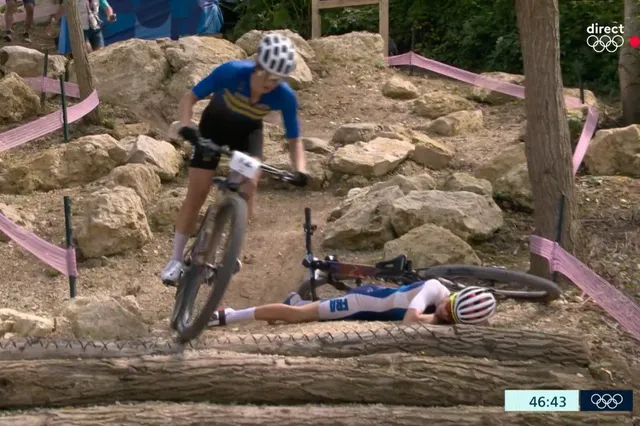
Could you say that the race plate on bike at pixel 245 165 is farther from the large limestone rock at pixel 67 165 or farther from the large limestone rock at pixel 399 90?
the large limestone rock at pixel 399 90

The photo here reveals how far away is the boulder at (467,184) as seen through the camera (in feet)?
28.4

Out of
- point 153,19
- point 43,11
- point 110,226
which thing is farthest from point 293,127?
point 43,11

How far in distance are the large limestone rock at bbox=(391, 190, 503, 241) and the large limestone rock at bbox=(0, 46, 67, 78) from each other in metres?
6.26

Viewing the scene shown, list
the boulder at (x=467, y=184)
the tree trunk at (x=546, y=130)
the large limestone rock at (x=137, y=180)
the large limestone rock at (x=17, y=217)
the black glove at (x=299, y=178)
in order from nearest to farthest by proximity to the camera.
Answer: the black glove at (x=299, y=178) → the tree trunk at (x=546, y=130) → the large limestone rock at (x=17, y=217) → the boulder at (x=467, y=184) → the large limestone rock at (x=137, y=180)

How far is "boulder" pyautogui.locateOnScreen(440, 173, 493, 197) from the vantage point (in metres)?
8.65

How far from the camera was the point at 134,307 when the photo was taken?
652cm

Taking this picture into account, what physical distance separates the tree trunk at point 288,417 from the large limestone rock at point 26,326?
1.49 meters

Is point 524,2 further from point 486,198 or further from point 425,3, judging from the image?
point 425,3

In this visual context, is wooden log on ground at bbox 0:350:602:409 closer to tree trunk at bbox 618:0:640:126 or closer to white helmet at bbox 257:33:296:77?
white helmet at bbox 257:33:296:77

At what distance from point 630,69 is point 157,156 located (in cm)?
579

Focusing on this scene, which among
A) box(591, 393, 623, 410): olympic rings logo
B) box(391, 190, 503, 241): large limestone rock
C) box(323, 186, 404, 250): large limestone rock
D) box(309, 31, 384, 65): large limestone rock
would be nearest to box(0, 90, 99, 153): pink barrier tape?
box(323, 186, 404, 250): large limestone rock

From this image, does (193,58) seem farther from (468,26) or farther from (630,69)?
(468,26)

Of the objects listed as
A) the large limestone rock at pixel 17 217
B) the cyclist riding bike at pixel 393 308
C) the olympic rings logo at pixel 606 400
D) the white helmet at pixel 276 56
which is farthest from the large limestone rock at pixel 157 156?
the olympic rings logo at pixel 606 400

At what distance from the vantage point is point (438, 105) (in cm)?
1198
